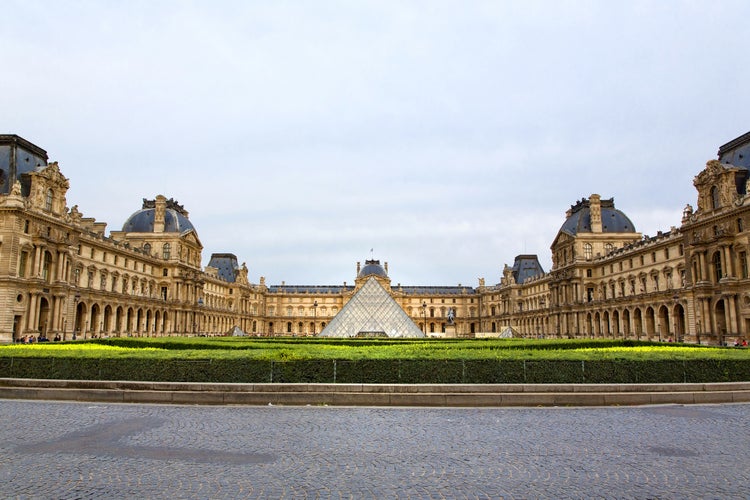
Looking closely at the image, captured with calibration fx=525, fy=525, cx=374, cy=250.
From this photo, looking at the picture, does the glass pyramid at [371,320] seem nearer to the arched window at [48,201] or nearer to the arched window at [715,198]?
the arched window at [48,201]

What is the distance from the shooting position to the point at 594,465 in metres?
7.35

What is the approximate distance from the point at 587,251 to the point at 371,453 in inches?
2664

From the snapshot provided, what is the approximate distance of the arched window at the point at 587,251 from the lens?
227ft

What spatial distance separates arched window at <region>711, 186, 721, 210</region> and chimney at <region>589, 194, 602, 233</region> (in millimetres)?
25561

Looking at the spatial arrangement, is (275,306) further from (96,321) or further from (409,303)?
(96,321)

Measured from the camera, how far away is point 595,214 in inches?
2766

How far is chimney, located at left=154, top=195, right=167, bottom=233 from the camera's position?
2707 inches

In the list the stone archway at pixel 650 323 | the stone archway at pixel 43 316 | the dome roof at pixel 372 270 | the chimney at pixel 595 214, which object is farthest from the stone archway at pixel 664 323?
the dome roof at pixel 372 270

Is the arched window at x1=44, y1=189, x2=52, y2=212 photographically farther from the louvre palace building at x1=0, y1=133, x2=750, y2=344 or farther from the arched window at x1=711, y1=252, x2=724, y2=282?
the arched window at x1=711, y1=252, x2=724, y2=282

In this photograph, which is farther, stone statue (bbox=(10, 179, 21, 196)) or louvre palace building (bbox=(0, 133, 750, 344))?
louvre palace building (bbox=(0, 133, 750, 344))

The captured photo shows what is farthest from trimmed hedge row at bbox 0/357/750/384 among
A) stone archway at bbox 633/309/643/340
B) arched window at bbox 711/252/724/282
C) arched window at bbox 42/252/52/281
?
stone archway at bbox 633/309/643/340

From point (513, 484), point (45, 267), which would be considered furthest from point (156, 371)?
point (45, 267)

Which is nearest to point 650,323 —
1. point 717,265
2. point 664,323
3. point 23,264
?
point 664,323

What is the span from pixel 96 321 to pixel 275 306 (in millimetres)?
61696
